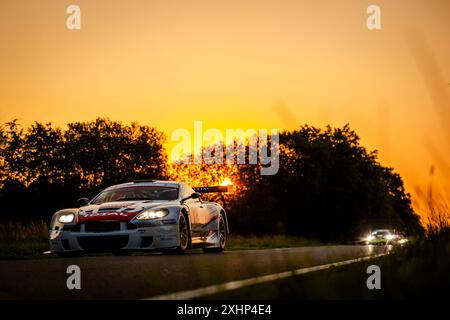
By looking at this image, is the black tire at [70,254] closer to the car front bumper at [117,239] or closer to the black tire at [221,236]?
the car front bumper at [117,239]

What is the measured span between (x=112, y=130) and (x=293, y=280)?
225ft

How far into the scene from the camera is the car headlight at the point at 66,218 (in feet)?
44.8

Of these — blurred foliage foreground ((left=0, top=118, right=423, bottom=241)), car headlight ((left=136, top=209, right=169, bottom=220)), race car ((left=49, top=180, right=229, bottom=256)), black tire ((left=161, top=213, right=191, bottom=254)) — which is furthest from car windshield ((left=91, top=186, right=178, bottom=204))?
blurred foliage foreground ((left=0, top=118, right=423, bottom=241))

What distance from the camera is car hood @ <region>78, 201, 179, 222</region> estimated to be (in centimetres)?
1341

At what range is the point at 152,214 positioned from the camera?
1369cm

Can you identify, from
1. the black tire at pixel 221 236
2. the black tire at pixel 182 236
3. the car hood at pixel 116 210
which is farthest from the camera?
the black tire at pixel 221 236

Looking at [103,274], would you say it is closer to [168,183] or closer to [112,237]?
[112,237]

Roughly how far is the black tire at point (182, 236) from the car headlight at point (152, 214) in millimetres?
381

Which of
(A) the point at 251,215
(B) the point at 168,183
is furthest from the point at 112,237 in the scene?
(A) the point at 251,215

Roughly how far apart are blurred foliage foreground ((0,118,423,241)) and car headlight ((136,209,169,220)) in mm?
54190

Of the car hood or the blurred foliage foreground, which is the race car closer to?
the car hood

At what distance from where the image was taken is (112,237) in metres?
13.3

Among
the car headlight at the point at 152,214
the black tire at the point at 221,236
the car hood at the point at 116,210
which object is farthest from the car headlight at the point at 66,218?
the black tire at the point at 221,236

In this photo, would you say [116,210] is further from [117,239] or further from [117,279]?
[117,279]
